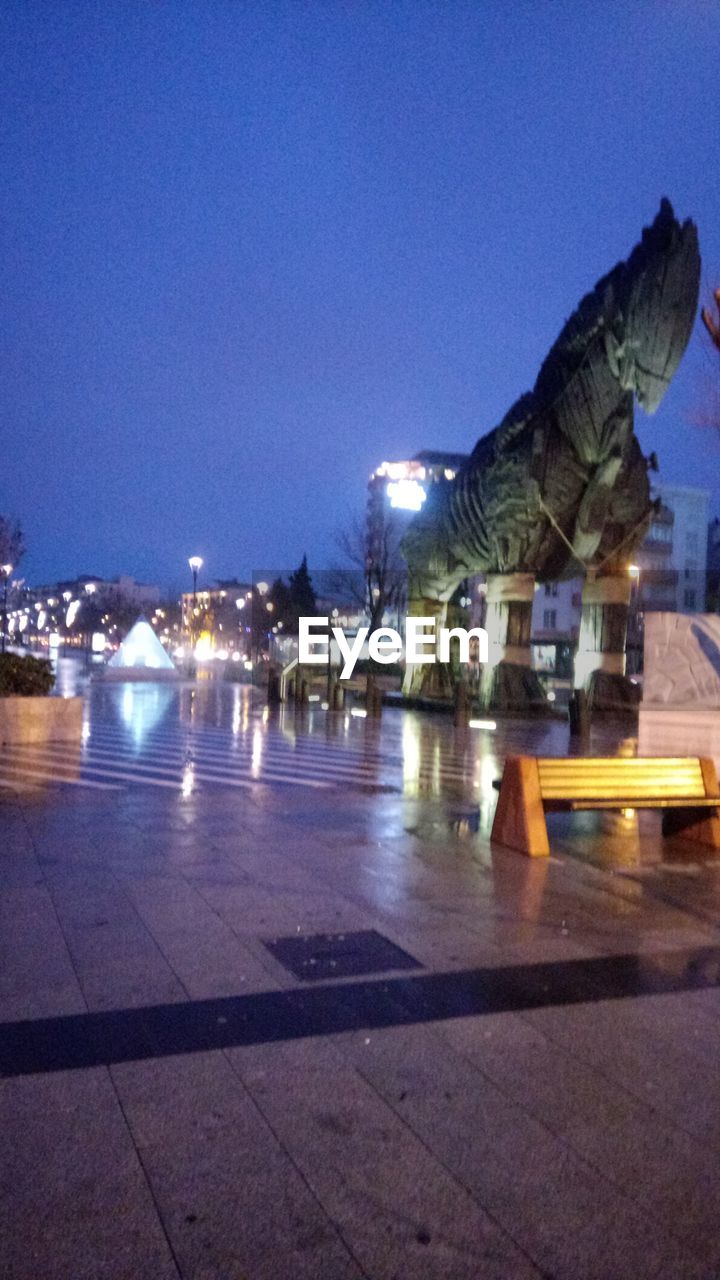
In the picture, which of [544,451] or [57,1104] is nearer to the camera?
[57,1104]

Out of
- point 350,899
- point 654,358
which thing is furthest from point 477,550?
point 350,899

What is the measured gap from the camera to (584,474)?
83.7ft

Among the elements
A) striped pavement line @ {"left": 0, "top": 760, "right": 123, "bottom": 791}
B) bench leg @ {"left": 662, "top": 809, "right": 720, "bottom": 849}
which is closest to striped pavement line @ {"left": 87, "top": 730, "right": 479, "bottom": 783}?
striped pavement line @ {"left": 0, "top": 760, "right": 123, "bottom": 791}

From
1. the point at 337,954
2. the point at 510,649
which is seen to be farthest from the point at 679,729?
the point at 510,649

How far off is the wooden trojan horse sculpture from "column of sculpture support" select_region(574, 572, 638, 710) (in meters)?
0.03

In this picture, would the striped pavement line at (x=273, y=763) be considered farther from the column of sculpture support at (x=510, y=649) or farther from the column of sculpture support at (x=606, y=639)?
the column of sculpture support at (x=606, y=639)

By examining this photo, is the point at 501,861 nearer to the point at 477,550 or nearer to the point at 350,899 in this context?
the point at 350,899

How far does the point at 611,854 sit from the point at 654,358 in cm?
1683

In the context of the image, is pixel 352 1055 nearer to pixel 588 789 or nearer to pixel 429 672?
pixel 588 789

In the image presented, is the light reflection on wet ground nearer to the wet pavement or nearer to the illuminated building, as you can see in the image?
the wet pavement

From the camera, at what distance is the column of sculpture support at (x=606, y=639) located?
26.5 meters

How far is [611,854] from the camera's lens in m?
8.98

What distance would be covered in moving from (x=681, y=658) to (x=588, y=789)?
3763 mm

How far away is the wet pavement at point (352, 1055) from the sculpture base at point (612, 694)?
17.1 m
